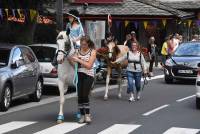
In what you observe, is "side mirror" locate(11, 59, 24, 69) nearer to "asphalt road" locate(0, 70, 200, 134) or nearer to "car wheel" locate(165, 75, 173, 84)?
"asphalt road" locate(0, 70, 200, 134)

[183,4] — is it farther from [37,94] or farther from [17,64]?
[17,64]

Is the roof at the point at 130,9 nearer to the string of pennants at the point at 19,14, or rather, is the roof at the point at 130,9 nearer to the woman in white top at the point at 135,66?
the string of pennants at the point at 19,14

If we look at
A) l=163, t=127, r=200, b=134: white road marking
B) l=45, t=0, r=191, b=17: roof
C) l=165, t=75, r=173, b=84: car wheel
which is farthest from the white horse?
l=45, t=0, r=191, b=17: roof

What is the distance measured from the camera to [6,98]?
1413 cm

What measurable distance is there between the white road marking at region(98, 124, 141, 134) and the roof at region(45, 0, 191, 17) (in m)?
25.0

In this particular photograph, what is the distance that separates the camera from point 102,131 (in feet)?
36.7

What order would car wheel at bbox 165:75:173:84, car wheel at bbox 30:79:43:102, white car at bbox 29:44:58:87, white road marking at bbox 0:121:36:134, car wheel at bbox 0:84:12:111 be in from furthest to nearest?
car wheel at bbox 165:75:173:84
white car at bbox 29:44:58:87
car wheel at bbox 30:79:43:102
car wheel at bbox 0:84:12:111
white road marking at bbox 0:121:36:134

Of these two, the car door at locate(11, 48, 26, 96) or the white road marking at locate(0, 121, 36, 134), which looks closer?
the white road marking at locate(0, 121, 36, 134)

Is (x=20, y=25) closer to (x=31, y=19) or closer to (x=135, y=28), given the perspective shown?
(x=31, y=19)

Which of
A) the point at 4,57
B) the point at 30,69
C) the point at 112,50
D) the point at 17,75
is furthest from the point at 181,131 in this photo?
the point at 112,50

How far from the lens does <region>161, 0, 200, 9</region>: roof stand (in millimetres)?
43562

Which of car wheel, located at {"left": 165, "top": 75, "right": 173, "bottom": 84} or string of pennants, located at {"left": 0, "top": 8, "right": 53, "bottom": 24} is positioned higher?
string of pennants, located at {"left": 0, "top": 8, "right": 53, "bottom": 24}

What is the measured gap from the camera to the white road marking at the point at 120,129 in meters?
11.1

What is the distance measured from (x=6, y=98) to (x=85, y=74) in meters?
2.68
